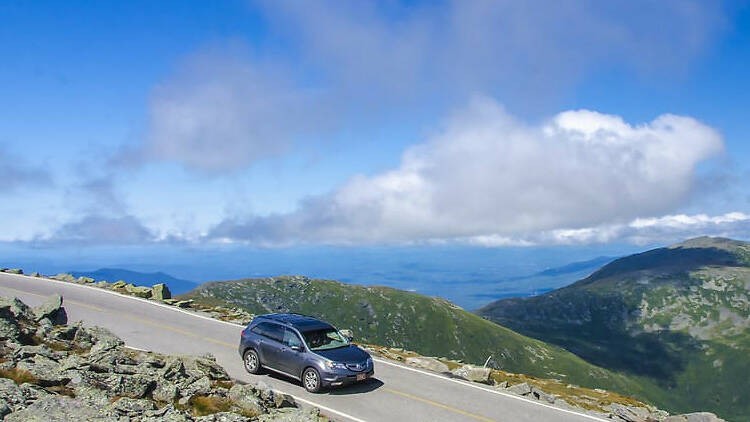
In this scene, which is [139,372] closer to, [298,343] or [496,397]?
[298,343]

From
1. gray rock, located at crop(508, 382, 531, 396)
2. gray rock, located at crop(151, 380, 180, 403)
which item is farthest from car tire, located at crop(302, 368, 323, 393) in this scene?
gray rock, located at crop(508, 382, 531, 396)

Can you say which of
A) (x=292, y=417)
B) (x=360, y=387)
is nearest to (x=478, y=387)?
(x=360, y=387)

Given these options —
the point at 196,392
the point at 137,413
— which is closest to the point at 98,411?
the point at 137,413

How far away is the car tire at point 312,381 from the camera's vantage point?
2052 centimetres

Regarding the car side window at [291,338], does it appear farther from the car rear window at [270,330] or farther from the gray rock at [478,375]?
the gray rock at [478,375]

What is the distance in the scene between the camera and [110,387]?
1448 cm

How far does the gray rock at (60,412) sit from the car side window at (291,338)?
990 cm

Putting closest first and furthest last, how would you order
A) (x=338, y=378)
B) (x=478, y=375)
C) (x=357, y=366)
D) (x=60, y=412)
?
1. (x=60, y=412)
2. (x=338, y=378)
3. (x=357, y=366)
4. (x=478, y=375)

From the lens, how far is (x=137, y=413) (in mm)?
12789

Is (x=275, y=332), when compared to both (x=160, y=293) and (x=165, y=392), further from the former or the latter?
(x=160, y=293)

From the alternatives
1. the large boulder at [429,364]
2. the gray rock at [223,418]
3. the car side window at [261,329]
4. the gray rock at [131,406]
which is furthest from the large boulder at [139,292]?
the gray rock at [223,418]

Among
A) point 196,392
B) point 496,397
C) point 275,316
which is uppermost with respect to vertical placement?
point 275,316

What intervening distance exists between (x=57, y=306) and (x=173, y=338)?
6416 mm

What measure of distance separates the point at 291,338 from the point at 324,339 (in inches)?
60.2
